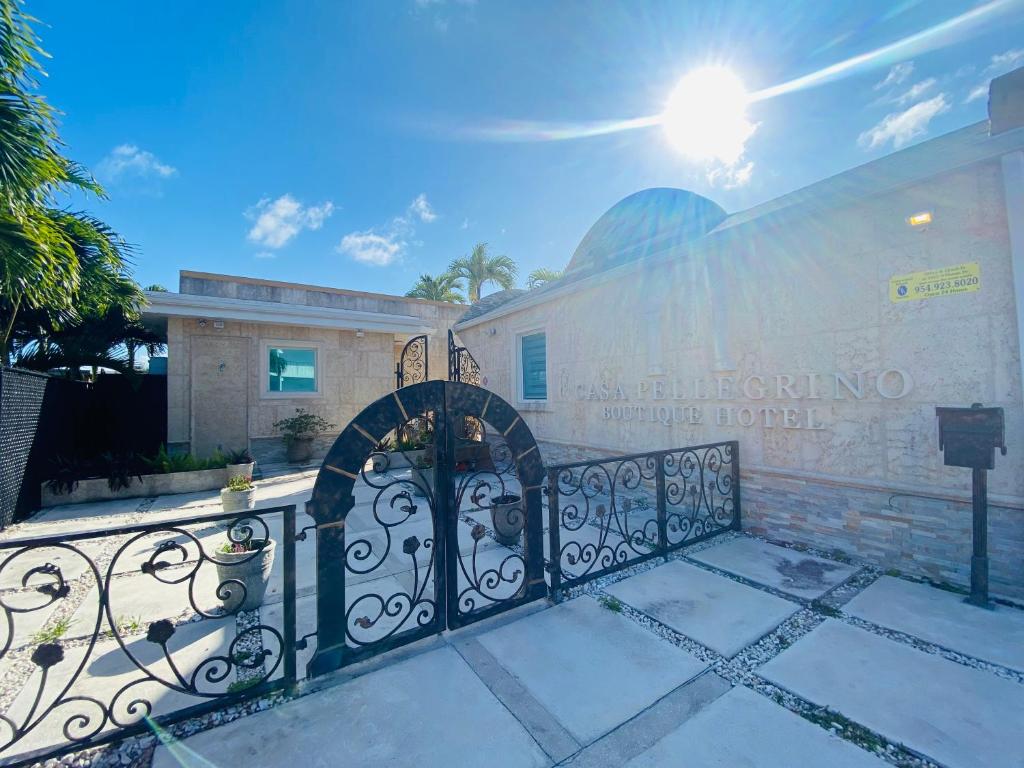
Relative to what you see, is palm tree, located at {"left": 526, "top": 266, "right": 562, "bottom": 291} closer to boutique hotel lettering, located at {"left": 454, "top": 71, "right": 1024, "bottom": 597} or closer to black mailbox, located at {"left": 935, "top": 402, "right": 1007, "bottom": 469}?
boutique hotel lettering, located at {"left": 454, "top": 71, "right": 1024, "bottom": 597}

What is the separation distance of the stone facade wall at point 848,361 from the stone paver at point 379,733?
397 cm

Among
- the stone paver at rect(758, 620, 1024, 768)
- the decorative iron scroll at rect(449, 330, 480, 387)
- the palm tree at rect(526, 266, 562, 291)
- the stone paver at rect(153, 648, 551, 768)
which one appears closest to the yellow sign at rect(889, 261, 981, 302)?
the stone paver at rect(758, 620, 1024, 768)

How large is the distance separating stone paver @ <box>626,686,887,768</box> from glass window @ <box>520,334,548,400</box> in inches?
253

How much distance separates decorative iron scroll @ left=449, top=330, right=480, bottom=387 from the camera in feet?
29.2

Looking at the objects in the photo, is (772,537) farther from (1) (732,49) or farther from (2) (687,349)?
(1) (732,49)

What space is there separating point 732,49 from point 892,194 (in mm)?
3268

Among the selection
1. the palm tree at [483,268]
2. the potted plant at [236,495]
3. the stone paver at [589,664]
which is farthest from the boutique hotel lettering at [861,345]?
the palm tree at [483,268]

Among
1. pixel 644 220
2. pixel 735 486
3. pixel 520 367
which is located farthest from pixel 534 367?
pixel 735 486

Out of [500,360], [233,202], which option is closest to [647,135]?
[500,360]

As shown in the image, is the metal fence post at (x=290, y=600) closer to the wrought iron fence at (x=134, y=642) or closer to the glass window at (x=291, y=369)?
the wrought iron fence at (x=134, y=642)

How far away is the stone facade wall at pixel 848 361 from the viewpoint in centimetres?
326

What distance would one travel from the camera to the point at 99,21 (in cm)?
503

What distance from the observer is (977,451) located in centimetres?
305

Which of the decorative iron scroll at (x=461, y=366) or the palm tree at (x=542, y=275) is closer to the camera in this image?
the decorative iron scroll at (x=461, y=366)
